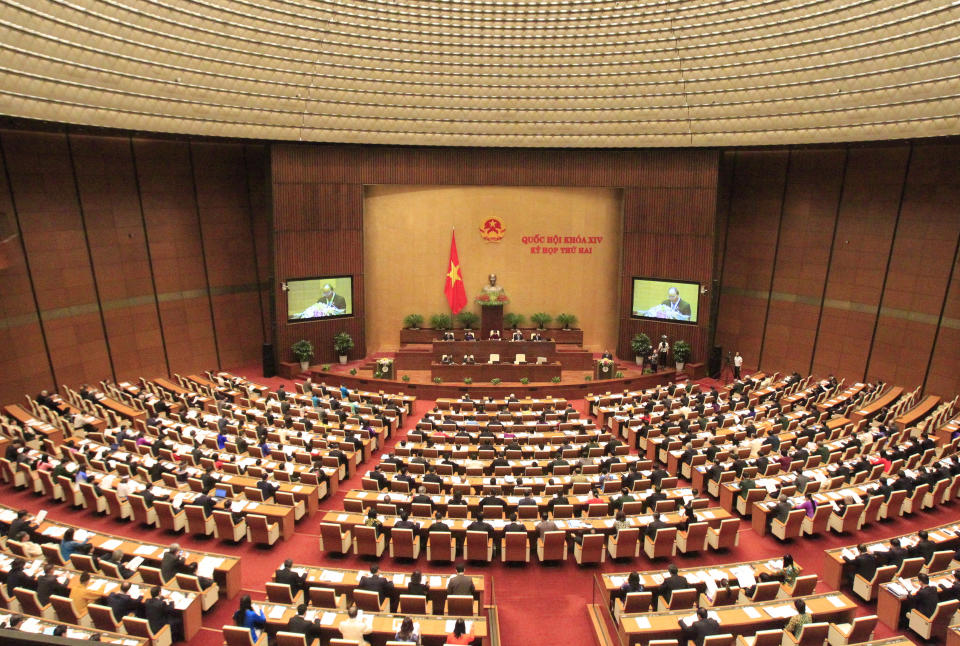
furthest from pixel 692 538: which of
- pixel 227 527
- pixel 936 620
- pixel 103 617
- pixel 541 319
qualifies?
pixel 541 319

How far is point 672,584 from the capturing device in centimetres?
827

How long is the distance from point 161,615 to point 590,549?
6.20 m

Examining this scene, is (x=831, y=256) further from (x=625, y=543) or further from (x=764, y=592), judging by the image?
(x=764, y=592)

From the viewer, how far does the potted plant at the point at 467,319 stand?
25219mm

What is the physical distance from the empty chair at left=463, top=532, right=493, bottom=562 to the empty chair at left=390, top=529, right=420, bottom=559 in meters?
0.82

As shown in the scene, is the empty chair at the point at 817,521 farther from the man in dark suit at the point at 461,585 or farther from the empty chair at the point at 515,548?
the man in dark suit at the point at 461,585

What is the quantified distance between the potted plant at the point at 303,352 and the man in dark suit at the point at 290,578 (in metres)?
14.5

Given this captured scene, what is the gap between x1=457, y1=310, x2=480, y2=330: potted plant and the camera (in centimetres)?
2522

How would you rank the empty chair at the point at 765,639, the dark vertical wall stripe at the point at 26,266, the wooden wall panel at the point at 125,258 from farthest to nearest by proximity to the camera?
the wooden wall panel at the point at 125,258 < the dark vertical wall stripe at the point at 26,266 < the empty chair at the point at 765,639

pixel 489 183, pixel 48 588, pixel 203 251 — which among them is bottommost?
pixel 48 588

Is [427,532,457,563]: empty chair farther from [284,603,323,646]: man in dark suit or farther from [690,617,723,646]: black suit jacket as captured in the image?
A: [690,617,723,646]: black suit jacket

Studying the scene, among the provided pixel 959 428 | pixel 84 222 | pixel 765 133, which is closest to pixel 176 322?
pixel 84 222

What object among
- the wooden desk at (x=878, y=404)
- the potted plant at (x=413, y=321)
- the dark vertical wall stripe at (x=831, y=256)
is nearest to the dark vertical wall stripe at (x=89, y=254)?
the potted plant at (x=413, y=321)

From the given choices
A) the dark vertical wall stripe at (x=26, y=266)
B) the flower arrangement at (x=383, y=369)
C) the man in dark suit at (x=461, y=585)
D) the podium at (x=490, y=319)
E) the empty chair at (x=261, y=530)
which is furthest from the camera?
the podium at (x=490, y=319)
